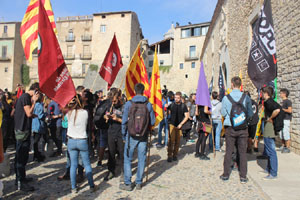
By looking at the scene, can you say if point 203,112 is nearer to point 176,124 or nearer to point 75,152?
point 176,124

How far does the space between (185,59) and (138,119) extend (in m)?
38.1

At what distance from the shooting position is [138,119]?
4.03m

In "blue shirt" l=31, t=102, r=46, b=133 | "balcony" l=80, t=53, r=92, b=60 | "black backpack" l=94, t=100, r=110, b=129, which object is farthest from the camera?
"balcony" l=80, t=53, r=92, b=60

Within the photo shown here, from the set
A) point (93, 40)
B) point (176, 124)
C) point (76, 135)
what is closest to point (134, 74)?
point (176, 124)

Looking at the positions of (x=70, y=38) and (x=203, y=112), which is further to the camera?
(x=70, y=38)

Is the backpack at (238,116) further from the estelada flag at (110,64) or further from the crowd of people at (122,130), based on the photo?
the estelada flag at (110,64)

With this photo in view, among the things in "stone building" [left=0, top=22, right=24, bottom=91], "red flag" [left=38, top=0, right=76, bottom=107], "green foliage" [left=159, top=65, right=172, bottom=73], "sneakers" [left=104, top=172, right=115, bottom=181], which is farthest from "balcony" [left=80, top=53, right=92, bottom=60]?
"red flag" [left=38, top=0, right=76, bottom=107]

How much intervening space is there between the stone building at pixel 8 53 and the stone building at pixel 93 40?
3.23 m

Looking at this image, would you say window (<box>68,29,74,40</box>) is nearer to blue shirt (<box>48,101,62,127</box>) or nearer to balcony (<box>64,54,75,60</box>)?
balcony (<box>64,54,75,60</box>)

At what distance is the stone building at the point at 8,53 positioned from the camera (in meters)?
40.1

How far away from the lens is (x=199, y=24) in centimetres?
3969

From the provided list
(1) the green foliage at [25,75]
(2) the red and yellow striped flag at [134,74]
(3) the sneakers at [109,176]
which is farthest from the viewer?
(1) the green foliage at [25,75]

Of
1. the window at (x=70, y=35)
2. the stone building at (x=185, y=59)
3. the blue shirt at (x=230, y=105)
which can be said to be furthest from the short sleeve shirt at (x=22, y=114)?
the window at (x=70, y=35)

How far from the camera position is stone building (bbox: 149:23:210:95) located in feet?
132
